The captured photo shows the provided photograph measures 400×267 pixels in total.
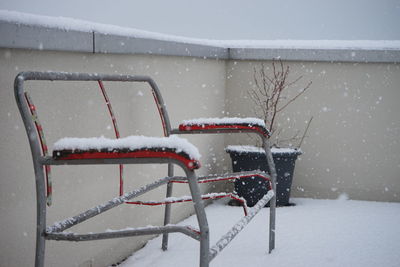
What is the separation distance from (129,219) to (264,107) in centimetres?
179

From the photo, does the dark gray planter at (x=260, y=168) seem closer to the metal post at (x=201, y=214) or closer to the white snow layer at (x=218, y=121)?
the white snow layer at (x=218, y=121)

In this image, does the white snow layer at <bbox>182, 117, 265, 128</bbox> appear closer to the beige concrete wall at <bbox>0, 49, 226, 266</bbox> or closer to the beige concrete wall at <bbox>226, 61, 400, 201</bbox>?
the beige concrete wall at <bbox>0, 49, 226, 266</bbox>

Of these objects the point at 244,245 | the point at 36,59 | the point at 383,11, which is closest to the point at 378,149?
the point at 244,245

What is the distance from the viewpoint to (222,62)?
3912mm

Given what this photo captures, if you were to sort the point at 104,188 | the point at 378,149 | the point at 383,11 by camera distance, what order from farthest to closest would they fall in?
1. the point at 383,11
2. the point at 378,149
3. the point at 104,188

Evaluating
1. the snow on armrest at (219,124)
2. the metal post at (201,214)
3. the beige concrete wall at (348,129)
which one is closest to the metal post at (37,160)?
the metal post at (201,214)

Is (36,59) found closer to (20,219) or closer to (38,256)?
(20,219)

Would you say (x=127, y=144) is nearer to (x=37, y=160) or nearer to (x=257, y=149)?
(x=37, y=160)

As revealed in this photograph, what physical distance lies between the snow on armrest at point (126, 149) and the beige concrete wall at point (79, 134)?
46cm

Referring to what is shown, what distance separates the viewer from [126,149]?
3.83ft

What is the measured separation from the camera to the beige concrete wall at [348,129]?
12.2 feet

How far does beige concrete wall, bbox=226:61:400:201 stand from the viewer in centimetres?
373

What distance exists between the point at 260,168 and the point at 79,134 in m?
1.75

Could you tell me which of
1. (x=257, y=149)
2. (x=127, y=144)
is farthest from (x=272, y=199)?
(x=127, y=144)
